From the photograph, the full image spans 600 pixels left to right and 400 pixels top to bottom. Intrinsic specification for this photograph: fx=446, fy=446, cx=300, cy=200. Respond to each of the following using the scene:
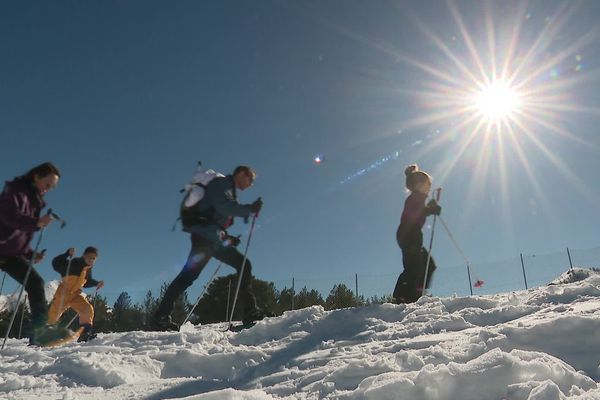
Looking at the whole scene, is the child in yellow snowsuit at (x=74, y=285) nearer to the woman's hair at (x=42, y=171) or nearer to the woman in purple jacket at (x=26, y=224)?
the woman in purple jacket at (x=26, y=224)

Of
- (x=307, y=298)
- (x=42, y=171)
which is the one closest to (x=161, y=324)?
(x=42, y=171)

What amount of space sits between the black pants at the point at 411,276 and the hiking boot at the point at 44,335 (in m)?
3.70

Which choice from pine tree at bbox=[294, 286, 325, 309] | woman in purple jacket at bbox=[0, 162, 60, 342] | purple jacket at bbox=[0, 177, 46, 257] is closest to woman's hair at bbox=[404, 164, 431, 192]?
woman in purple jacket at bbox=[0, 162, 60, 342]

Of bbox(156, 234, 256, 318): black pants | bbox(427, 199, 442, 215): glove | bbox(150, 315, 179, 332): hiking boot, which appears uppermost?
bbox(427, 199, 442, 215): glove

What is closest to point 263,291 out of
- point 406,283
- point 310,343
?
point 406,283

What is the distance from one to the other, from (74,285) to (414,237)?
4.81 m

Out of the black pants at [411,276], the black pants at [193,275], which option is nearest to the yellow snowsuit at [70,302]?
the black pants at [193,275]

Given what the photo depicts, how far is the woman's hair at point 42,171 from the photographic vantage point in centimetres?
442

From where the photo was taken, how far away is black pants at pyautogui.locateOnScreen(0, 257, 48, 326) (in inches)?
178

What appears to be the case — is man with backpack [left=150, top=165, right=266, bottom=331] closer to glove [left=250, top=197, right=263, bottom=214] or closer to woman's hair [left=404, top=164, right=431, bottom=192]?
glove [left=250, top=197, right=263, bottom=214]

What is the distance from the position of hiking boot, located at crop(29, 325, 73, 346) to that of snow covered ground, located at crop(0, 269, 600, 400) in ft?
2.43

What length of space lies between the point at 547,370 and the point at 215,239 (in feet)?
12.7

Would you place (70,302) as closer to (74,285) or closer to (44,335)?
(74,285)

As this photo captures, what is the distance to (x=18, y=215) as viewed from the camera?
414 cm
